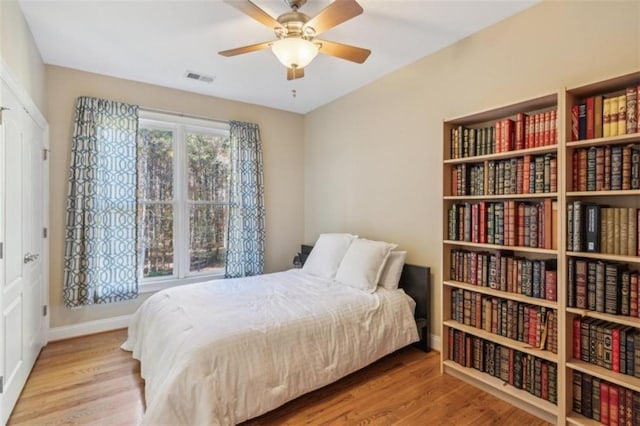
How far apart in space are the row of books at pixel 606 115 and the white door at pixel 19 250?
3310 mm

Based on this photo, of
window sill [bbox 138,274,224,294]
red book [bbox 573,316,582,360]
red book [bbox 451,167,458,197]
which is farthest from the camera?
window sill [bbox 138,274,224,294]

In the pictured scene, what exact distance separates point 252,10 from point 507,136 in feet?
5.91

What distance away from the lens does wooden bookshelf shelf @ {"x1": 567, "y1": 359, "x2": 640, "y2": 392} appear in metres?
1.61

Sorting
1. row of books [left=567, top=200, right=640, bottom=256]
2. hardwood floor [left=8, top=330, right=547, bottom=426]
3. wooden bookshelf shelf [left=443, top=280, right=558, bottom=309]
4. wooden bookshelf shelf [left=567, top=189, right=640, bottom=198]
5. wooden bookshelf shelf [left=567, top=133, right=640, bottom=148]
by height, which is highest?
wooden bookshelf shelf [left=567, top=133, right=640, bottom=148]

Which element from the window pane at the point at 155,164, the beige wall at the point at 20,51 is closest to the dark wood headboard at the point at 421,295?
the window pane at the point at 155,164

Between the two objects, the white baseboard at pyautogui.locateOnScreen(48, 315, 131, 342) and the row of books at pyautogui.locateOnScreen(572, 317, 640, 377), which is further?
the white baseboard at pyautogui.locateOnScreen(48, 315, 131, 342)

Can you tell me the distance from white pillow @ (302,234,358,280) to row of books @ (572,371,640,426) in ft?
6.44

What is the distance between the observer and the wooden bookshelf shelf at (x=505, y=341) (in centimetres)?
195

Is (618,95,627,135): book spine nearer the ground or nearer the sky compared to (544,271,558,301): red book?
nearer the sky

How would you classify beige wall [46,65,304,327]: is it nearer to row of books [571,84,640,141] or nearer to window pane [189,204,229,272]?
window pane [189,204,229,272]

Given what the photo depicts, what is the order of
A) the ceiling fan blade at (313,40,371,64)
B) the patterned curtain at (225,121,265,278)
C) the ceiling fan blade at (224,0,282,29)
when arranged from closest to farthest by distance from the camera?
the ceiling fan blade at (224,0,282,29) < the ceiling fan blade at (313,40,371,64) < the patterned curtain at (225,121,265,278)

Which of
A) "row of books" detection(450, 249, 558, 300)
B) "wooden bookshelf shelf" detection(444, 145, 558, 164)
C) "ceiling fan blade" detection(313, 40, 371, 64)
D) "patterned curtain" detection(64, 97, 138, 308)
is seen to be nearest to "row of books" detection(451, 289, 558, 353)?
"row of books" detection(450, 249, 558, 300)

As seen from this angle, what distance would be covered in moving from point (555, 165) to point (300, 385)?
208 centimetres

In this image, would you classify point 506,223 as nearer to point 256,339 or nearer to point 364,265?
point 364,265
